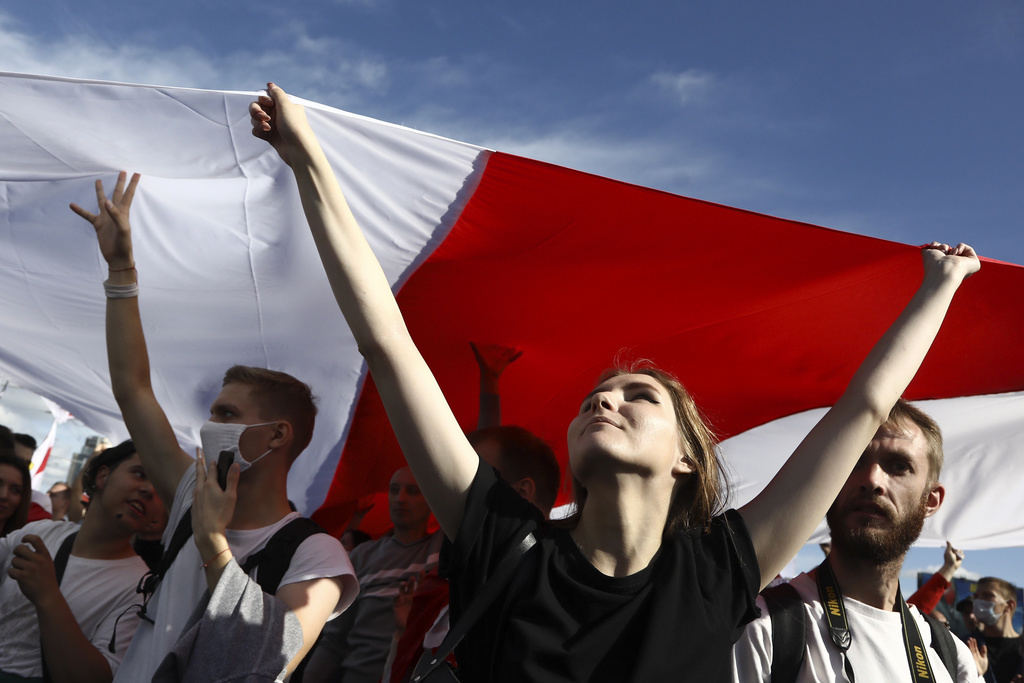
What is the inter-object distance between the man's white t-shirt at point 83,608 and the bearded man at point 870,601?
185cm

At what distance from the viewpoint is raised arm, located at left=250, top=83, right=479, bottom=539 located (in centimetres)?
145

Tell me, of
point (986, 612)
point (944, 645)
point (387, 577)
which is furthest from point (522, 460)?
point (986, 612)

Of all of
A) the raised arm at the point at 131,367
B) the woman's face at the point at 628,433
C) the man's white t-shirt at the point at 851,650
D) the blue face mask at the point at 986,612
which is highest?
the raised arm at the point at 131,367

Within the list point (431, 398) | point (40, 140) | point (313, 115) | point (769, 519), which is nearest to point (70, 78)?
point (40, 140)

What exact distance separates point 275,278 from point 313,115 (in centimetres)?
83

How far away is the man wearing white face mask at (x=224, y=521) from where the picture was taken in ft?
6.01

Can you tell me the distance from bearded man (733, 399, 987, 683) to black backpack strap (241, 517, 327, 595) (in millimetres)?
1188

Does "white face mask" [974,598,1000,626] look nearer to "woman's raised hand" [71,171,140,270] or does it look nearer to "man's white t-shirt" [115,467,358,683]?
"man's white t-shirt" [115,467,358,683]

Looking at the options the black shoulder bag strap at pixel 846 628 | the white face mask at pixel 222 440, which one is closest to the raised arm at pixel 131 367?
the white face mask at pixel 222 440

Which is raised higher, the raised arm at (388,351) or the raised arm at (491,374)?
the raised arm at (491,374)

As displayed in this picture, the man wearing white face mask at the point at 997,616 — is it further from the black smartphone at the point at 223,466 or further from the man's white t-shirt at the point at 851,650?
the black smartphone at the point at 223,466

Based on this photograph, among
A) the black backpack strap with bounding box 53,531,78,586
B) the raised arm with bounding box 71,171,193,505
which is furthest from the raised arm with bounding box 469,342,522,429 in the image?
the black backpack strap with bounding box 53,531,78,586

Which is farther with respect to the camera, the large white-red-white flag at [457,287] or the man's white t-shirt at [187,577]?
the large white-red-white flag at [457,287]

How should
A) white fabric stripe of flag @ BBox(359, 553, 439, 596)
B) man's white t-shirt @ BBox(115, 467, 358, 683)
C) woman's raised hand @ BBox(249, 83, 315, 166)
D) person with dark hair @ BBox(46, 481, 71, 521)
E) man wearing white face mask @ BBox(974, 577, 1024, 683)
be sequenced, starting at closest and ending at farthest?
woman's raised hand @ BBox(249, 83, 315, 166) < man's white t-shirt @ BBox(115, 467, 358, 683) < white fabric stripe of flag @ BBox(359, 553, 439, 596) < man wearing white face mask @ BBox(974, 577, 1024, 683) < person with dark hair @ BBox(46, 481, 71, 521)
